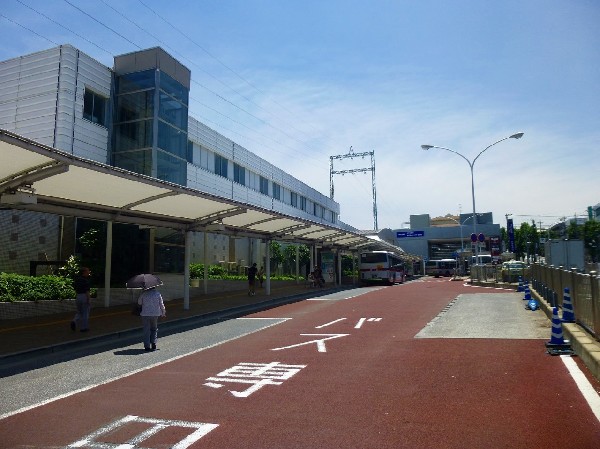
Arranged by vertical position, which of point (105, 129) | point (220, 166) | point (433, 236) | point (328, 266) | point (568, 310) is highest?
point (220, 166)

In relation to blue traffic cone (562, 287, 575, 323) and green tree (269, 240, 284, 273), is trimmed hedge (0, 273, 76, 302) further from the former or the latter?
green tree (269, 240, 284, 273)

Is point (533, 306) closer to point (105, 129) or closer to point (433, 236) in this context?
point (105, 129)

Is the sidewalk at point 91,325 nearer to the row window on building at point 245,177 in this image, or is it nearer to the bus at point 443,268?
the row window on building at point 245,177

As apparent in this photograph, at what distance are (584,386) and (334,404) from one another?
3.41 metres

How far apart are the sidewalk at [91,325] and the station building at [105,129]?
4614 millimetres

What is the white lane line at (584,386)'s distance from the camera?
524 centimetres

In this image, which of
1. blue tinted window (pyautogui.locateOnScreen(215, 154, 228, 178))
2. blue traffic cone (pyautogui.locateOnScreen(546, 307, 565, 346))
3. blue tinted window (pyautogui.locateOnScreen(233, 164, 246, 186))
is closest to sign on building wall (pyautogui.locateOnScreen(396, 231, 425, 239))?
blue tinted window (pyautogui.locateOnScreen(233, 164, 246, 186))

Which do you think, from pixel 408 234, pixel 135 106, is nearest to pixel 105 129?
pixel 135 106

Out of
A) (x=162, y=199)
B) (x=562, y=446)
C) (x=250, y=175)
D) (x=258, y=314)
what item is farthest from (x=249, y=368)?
(x=250, y=175)

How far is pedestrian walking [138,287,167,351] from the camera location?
9.50 meters

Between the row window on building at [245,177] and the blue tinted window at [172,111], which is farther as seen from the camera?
the row window on building at [245,177]

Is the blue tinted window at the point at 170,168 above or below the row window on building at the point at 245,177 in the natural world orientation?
below

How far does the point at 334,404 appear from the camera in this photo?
5.54m

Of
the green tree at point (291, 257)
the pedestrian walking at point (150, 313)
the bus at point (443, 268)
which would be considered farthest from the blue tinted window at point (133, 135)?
the bus at point (443, 268)
